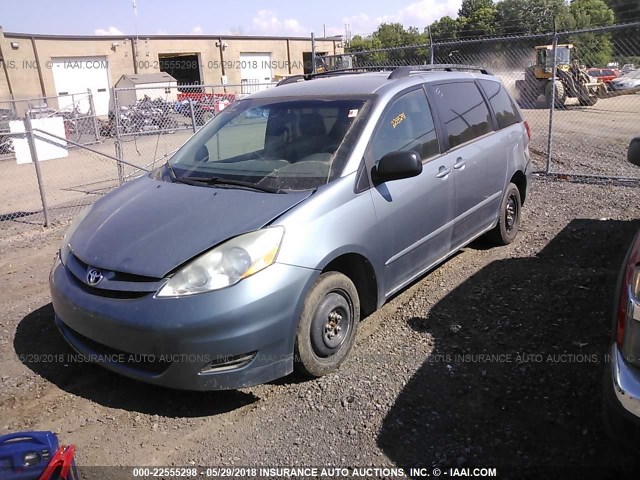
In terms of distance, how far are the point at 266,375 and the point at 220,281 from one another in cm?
60

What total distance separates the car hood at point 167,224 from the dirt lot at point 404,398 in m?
0.90

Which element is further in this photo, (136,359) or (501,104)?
(501,104)

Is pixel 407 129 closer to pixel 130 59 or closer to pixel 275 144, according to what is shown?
pixel 275 144

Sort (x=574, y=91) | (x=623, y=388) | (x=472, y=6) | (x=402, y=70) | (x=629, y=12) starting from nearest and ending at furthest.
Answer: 1. (x=623, y=388)
2. (x=402, y=70)
3. (x=574, y=91)
4. (x=629, y=12)
5. (x=472, y=6)

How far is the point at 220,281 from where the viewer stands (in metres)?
2.89

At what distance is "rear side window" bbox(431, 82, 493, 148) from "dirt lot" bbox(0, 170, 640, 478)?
4.37 ft

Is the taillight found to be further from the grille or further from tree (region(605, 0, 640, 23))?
tree (region(605, 0, 640, 23))

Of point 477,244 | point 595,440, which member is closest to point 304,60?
point 477,244

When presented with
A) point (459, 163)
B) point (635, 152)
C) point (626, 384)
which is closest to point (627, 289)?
point (626, 384)

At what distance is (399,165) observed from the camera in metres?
3.55

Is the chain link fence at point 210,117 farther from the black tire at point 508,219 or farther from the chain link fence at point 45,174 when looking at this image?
the black tire at point 508,219

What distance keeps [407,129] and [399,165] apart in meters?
0.66

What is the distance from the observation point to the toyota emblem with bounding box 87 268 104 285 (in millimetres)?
3066

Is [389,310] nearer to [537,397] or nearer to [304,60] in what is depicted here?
[537,397]
